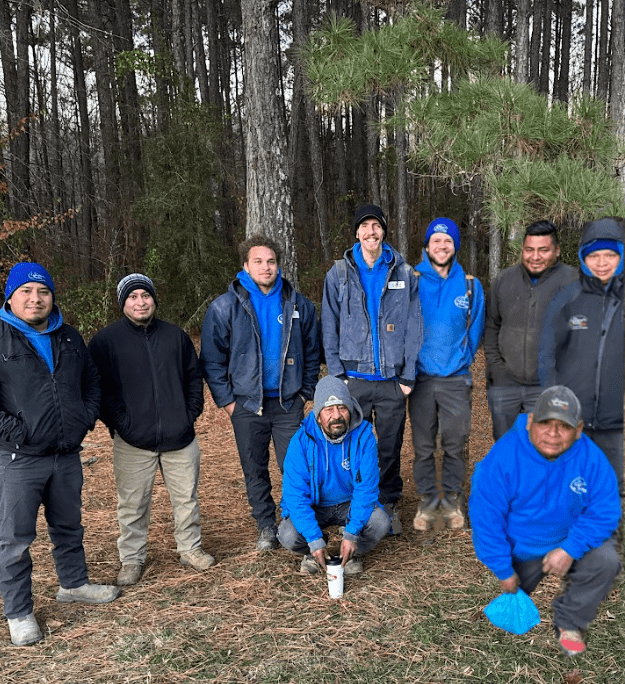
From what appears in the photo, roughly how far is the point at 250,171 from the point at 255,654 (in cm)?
673

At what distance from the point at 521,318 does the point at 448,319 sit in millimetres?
967

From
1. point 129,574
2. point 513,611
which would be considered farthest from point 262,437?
point 513,611

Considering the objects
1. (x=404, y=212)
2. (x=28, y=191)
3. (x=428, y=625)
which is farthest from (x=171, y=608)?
(x=28, y=191)

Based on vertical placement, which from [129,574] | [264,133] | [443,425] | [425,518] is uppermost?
[264,133]

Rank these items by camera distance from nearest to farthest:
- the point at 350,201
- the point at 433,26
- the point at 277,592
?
1. the point at 277,592
2. the point at 433,26
3. the point at 350,201

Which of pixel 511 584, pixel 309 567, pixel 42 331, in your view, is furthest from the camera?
pixel 309 567

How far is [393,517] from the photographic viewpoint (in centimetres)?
527

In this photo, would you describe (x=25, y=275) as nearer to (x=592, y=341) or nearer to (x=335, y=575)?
(x=335, y=575)

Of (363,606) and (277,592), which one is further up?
(363,606)

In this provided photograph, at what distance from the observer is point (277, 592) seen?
4180mm

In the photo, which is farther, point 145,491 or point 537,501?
point 145,491

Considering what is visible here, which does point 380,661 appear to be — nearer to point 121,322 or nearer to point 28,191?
point 121,322

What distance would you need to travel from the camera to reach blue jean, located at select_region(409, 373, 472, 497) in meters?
2.14

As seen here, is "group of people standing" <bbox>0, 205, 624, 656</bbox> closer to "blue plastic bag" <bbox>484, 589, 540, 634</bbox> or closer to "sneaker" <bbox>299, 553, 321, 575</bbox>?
"sneaker" <bbox>299, 553, 321, 575</bbox>
